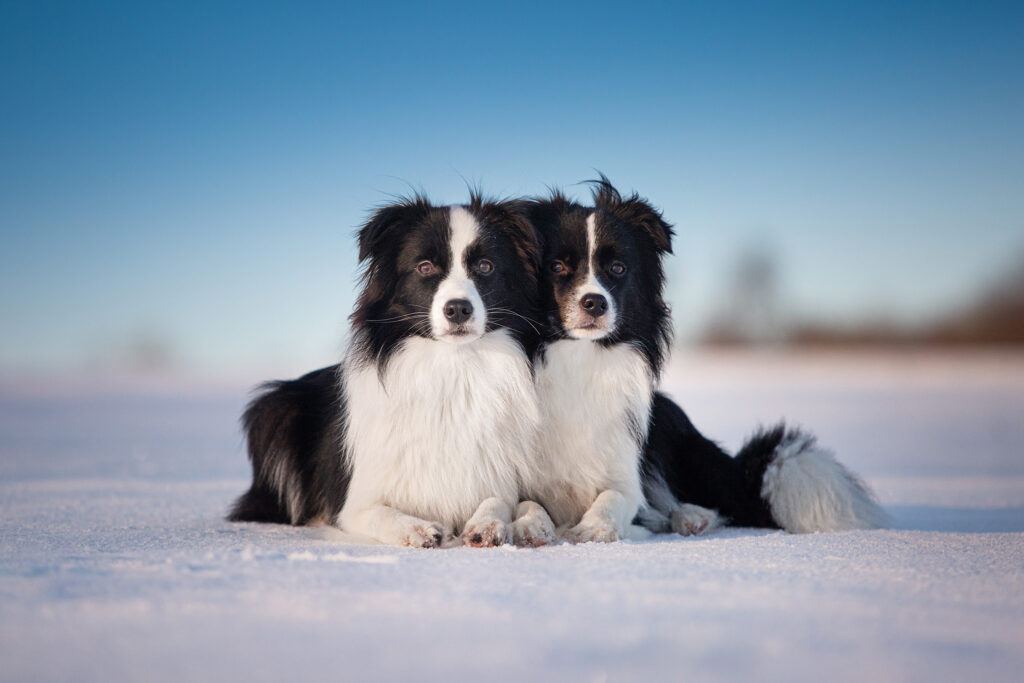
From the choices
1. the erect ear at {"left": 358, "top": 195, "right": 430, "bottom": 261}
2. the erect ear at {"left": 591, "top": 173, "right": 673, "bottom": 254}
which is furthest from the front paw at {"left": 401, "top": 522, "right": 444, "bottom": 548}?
the erect ear at {"left": 591, "top": 173, "right": 673, "bottom": 254}

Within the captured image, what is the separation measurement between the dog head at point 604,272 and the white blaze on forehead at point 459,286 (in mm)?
403

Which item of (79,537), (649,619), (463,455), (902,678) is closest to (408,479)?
(463,455)

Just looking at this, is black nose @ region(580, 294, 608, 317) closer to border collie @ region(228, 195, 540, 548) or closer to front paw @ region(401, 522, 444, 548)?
border collie @ region(228, 195, 540, 548)

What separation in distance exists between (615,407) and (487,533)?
1.01 meters

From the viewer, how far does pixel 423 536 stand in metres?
3.42

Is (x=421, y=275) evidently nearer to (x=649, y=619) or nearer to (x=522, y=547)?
(x=522, y=547)

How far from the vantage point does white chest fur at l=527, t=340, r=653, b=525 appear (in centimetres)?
393

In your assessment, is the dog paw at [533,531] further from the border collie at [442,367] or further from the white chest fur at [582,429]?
the white chest fur at [582,429]

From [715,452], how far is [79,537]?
3.37 meters

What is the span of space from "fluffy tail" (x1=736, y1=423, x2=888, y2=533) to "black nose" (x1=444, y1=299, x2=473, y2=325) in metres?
2.10

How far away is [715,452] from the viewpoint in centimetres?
481

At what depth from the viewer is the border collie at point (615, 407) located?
387cm

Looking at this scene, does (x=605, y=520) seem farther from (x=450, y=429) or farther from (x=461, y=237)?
(x=461, y=237)

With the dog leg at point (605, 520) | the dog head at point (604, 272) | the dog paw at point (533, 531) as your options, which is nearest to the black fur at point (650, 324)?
the dog head at point (604, 272)
